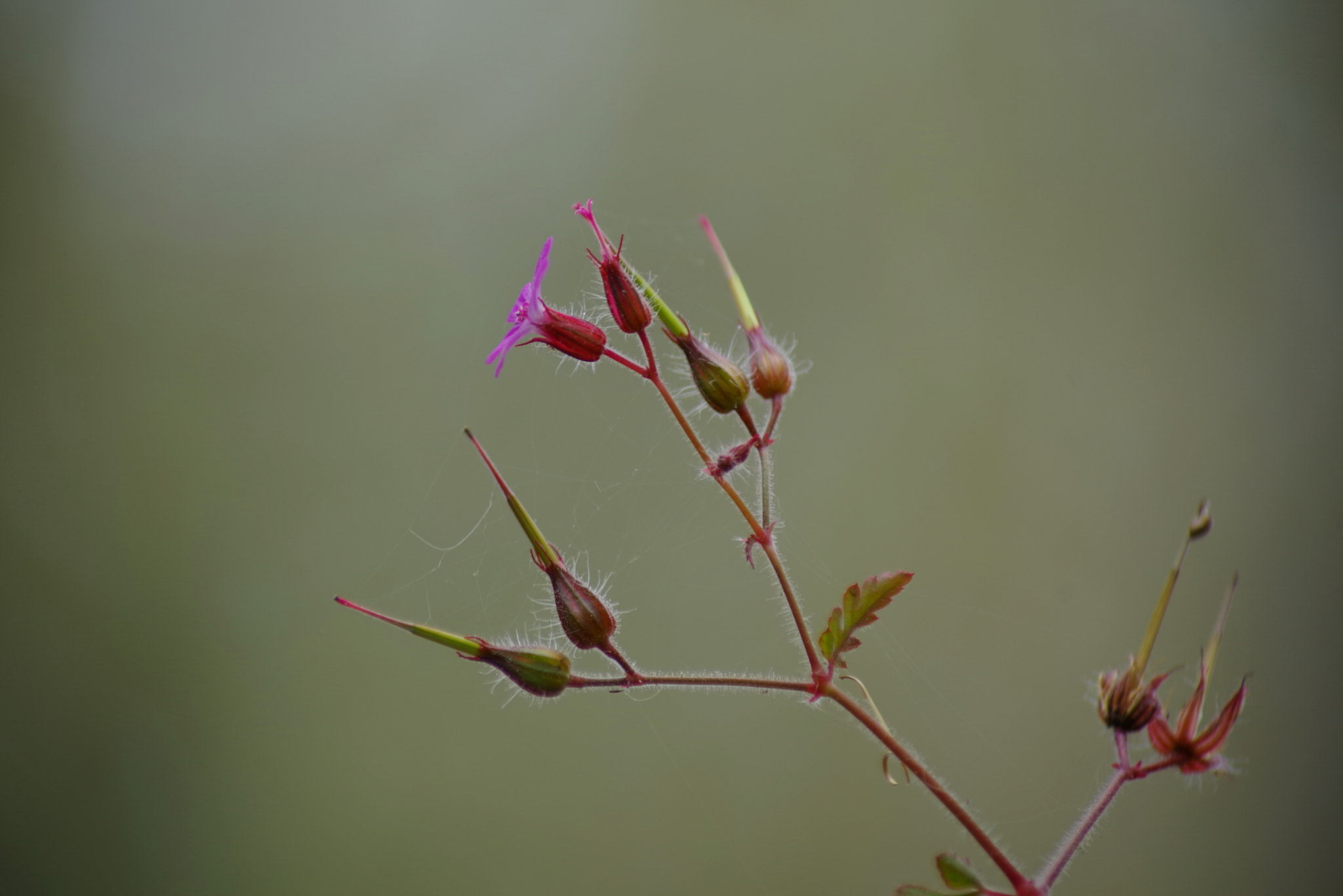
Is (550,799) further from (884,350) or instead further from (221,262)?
(221,262)

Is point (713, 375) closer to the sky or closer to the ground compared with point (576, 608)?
closer to the sky

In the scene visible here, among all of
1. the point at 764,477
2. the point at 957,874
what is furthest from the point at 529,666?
the point at 957,874

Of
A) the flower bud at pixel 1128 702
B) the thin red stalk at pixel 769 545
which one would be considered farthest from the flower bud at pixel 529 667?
the flower bud at pixel 1128 702

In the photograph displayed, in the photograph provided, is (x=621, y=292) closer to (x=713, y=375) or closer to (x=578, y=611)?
(x=713, y=375)

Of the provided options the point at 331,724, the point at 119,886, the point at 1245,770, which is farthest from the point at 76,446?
the point at 1245,770

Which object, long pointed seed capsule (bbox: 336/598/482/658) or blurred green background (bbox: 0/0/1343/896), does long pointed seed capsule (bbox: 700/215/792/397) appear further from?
blurred green background (bbox: 0/0/1343/896)
